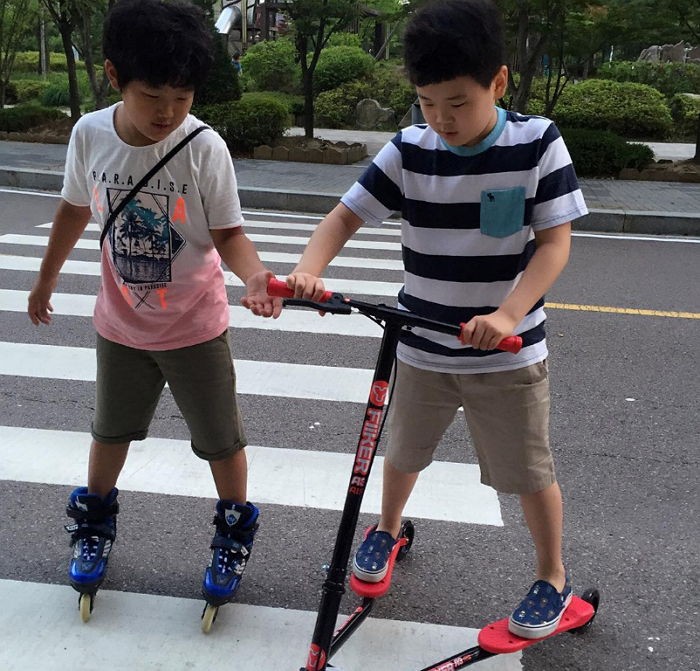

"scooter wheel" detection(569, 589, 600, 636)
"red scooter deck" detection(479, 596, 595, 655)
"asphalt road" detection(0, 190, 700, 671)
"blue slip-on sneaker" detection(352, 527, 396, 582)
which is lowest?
"asphalt road" detection(0, 190, 700, 671)

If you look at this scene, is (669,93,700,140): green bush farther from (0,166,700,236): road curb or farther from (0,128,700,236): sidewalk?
(0,166,700,236): road curb

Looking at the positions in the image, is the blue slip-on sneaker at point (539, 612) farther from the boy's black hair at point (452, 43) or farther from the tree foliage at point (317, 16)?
the tree foliage at point (317, 16)

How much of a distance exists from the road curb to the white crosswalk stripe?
477 cm

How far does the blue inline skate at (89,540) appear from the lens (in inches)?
94.7

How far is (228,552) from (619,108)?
18246 mm

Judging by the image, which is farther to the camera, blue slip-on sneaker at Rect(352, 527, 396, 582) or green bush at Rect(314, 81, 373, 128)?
green bush at Rect(314, 81, 373, 128)

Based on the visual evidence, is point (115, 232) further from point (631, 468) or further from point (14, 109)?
point (14, 109)

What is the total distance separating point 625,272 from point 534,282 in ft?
18.4

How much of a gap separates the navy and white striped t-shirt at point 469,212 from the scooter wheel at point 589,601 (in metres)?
0.78

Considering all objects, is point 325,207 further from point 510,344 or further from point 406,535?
point 510,344

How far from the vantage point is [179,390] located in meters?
2.36

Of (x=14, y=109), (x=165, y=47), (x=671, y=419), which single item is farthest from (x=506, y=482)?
(x=14, y=109)

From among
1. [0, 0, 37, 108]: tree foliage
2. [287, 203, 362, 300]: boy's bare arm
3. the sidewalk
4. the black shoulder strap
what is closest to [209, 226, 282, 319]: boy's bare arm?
[287, 203, 362, 300]: boy's bare arm

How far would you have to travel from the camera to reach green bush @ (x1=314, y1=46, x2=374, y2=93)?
2230cm
